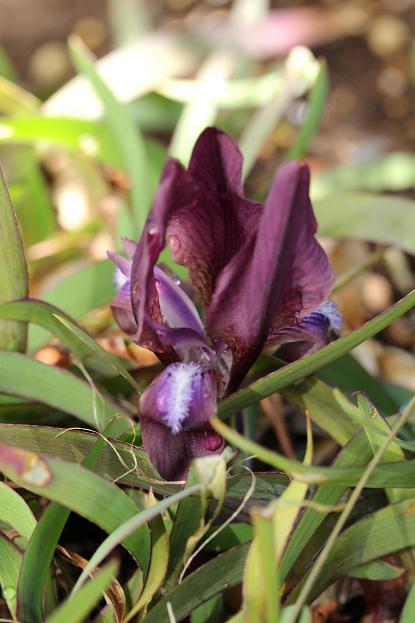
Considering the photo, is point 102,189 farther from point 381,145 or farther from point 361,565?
point 361,565

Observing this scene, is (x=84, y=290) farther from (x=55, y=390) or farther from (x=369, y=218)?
(x=369, y=218)

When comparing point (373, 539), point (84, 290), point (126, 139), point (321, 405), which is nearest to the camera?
point (373, 539)

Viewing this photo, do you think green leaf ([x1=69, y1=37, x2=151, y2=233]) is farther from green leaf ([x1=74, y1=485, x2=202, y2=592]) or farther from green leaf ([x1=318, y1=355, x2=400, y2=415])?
green leaf ([x1=74, y1=485, x2=202, y2=592])

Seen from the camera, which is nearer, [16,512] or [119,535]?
[119,535]

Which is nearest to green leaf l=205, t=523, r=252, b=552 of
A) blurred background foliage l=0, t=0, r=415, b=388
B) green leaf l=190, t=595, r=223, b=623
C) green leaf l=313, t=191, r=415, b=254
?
green leaf l=190, t=595, r=223, b=623

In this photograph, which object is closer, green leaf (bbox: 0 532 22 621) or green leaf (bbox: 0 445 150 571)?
green leaf (bbox: 0 445 150 571)

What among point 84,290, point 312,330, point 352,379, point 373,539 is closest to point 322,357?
point 312,330
